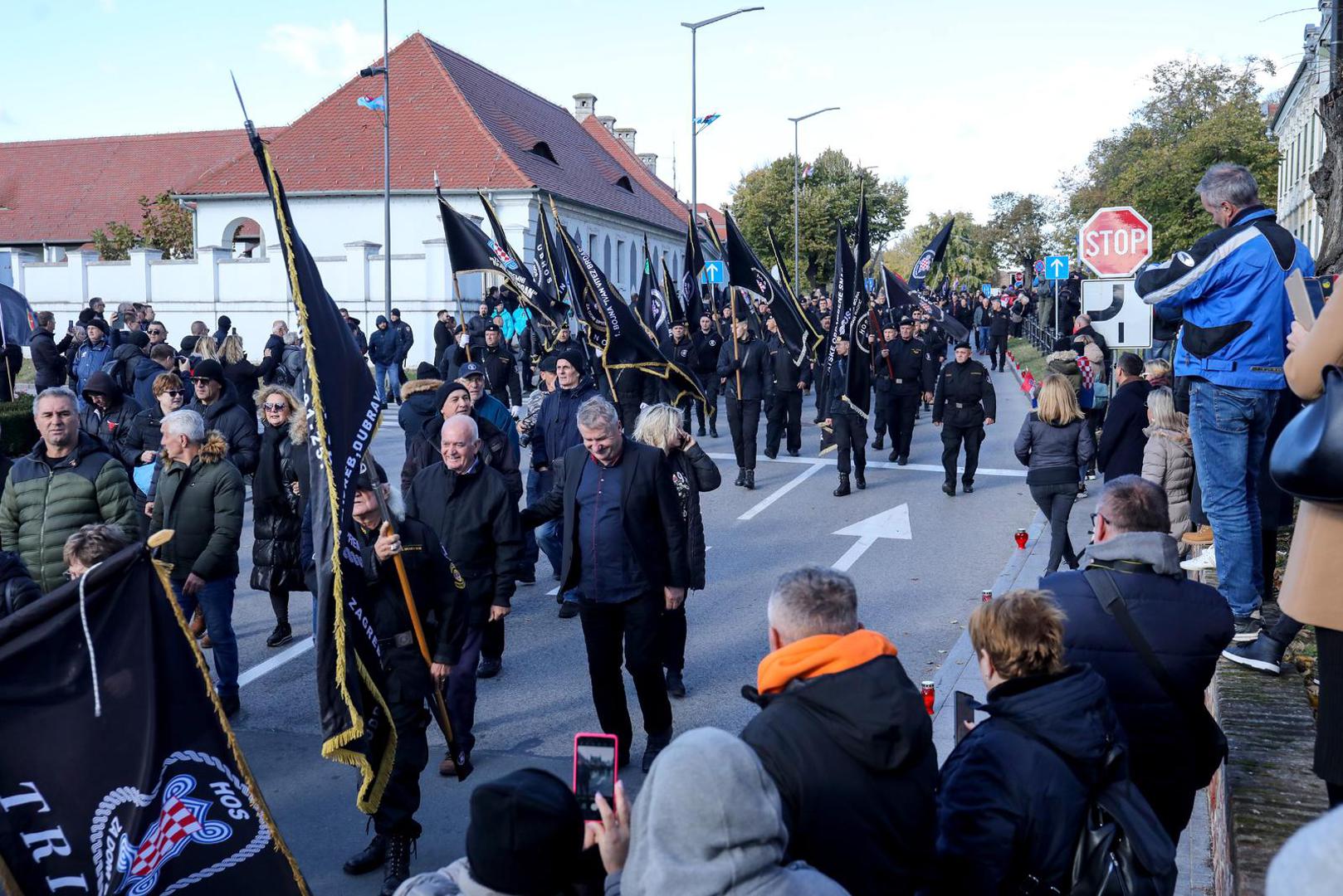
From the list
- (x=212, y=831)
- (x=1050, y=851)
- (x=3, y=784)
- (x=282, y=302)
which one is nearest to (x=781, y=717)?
(x=1050, y=851)

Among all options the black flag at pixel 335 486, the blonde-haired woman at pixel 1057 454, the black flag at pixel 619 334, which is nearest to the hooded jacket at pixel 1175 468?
the blonde-haired woman at pixel 1057 454

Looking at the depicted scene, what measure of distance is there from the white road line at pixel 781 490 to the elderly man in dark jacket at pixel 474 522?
728 cm

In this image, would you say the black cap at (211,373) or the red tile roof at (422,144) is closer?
the black cap at (211,373)

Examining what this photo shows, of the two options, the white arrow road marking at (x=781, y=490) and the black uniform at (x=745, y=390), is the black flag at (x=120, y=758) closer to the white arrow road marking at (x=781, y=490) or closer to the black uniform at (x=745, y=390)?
the white arrow road marking at (x=781, y=490)

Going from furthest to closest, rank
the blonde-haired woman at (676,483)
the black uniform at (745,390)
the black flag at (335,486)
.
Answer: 1. the black uniform at (745,390)
2. the blonde-haired woman at (676,483)
3. the black flag at (335,486)

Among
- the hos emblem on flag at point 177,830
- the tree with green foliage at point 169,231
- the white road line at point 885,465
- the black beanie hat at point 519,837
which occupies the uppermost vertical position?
Answer: the tree with green foliage at point 169,231

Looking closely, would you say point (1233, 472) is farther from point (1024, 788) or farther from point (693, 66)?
point (693, 66)

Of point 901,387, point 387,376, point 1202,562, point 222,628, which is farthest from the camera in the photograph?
point 387,376

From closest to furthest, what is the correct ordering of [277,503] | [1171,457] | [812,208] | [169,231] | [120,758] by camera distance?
1. [120,758]
2. [277,503]
3. [1171,457]
4. [169,231]
5. [812,208]

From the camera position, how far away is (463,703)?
6.41 m

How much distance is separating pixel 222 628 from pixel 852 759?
5.20m

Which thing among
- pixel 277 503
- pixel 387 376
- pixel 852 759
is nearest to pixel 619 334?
pixel 277 503

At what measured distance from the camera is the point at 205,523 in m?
7.46

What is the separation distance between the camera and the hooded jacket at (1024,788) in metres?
3.27
